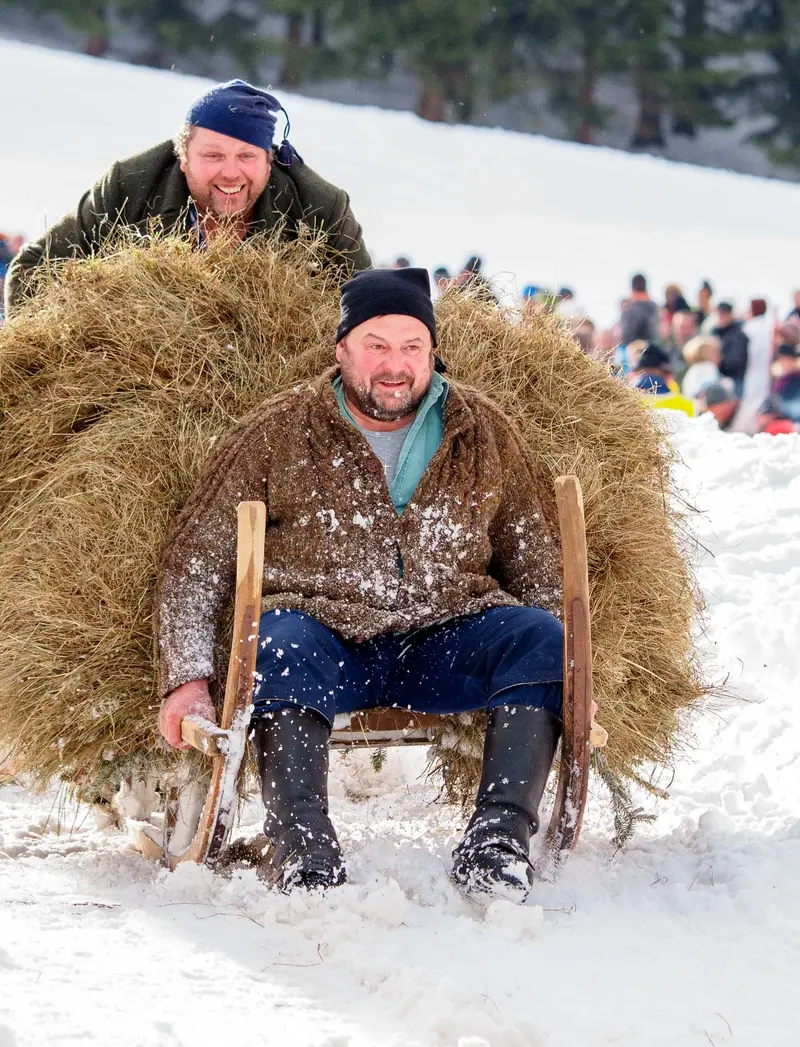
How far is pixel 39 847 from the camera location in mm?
3441

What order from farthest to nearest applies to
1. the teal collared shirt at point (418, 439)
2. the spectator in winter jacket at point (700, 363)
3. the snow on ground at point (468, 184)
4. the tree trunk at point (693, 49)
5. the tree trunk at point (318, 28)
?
1. the tree trunk at point (318, 28)
2. the tree trunk at point (693, 49)
3. the snow on ground at point (468, 184)
4. the spectator in winter jacket at point (700, 363)
5. the teal collared shirt at point (418, 439)

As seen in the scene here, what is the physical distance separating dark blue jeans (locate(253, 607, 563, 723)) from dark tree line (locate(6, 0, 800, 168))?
59.1ft

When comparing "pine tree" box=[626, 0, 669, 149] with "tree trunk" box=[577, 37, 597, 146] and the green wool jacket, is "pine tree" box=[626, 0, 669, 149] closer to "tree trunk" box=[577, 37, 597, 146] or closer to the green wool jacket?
"tree trunk" box=[577, 37, 597, 146]

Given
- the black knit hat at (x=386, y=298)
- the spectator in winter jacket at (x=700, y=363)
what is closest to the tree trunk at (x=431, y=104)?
the spectator in winter jacket at (x=700, y=363)

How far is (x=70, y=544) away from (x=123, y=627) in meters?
0.24

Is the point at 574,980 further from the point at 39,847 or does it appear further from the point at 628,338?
the point at 628,338

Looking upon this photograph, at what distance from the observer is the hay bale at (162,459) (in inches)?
122

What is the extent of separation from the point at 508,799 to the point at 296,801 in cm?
46

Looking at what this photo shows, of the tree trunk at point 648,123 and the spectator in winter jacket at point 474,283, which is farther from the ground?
the tree trunk at point 648,123

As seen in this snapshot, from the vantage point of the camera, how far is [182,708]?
9.47ft

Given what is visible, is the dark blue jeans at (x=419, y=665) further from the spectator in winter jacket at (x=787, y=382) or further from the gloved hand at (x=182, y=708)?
the spectator in winter jacket at (x=787, y=382)

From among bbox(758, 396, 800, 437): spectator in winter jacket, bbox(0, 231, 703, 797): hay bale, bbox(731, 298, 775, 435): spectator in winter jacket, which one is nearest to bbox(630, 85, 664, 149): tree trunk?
bbox(731, 298, 775, 435): spectator in winter jacket

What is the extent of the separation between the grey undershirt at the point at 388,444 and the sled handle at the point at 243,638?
0.57 meters

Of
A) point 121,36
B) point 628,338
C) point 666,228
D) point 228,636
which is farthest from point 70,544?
point 121,36
